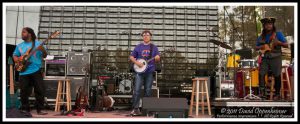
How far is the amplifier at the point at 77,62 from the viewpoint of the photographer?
301 inches

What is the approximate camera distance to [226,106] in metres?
5.40

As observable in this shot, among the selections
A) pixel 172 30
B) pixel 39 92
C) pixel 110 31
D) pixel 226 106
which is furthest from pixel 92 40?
pixel 226 106

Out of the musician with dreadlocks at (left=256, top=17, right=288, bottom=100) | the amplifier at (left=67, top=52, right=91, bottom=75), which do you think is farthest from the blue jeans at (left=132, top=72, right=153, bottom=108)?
the amplifier at (left=67, top=52, right=91, bottom=75)

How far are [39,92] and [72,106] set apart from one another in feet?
5.96

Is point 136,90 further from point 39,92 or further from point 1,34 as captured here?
point 1,34

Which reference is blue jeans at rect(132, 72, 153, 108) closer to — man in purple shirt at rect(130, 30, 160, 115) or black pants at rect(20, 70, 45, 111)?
man in purple shirt at rect(130, 30, 160, 115)

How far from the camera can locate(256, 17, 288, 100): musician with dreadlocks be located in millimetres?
6078

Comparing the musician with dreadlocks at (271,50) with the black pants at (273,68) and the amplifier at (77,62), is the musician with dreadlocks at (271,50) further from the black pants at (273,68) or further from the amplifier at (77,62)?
the amplifier at (77,62)

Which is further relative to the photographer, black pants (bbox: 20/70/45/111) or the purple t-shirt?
the purple t-shirt

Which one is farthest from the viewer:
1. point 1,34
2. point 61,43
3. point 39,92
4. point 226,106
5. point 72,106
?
point 61,43

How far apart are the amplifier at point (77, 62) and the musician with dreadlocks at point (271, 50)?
3357mm

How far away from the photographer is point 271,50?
20.1ft

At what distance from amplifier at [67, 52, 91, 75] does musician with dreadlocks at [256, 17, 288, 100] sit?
3357 millimetres

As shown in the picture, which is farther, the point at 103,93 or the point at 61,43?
the point at 61,43
